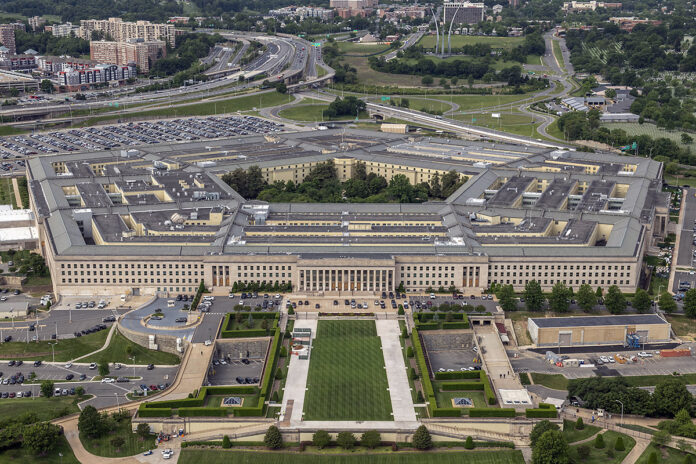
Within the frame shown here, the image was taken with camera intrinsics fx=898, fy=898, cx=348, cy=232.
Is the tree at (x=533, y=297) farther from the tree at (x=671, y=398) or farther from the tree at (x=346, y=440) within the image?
the tree at (x=346, y=440)

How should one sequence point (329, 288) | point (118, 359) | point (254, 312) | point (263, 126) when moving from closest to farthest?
point (118, 359) → point (254, 312) → point (329, 288) → point (263, 126)

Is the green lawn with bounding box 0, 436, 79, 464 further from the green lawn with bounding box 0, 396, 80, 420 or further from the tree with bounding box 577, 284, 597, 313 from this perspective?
the tree with bounding box 577, 284, 597, 313

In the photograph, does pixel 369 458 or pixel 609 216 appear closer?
pixel 369 458

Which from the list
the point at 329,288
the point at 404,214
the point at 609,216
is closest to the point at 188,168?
the point at 404,214

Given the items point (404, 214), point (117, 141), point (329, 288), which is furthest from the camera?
point (117, 141)

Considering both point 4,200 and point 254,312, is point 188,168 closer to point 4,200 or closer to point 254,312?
point 4,200

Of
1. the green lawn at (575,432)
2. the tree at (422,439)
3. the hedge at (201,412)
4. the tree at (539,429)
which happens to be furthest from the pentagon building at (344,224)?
the tree at (539,429)
